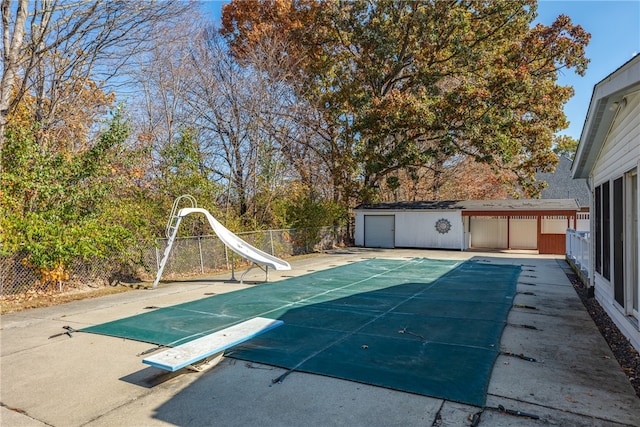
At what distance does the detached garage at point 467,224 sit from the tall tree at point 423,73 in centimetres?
127

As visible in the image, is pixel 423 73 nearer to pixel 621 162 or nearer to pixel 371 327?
pixel 621 162

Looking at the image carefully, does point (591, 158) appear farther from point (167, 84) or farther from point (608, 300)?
point (167, 84)

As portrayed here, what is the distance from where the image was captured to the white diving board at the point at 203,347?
12.7 feet

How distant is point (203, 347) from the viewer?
4340mm

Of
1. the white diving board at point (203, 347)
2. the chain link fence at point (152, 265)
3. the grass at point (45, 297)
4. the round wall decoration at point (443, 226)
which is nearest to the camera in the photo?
the white diving board at point (203, 347)

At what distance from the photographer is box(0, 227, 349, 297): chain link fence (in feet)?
26.3

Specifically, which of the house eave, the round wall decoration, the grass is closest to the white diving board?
the house eave

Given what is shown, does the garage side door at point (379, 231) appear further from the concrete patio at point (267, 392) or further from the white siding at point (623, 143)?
the concrete patio at point (267, 392)

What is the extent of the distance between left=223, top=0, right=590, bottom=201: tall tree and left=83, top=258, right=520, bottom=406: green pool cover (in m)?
9.76

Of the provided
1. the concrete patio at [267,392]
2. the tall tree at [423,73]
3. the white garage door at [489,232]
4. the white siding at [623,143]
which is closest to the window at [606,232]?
the white siding at [623,143]

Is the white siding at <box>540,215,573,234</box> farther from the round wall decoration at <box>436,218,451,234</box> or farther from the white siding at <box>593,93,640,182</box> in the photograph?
the white siding at <box>593,93,640,182</box>

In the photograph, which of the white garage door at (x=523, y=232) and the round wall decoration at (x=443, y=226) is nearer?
the round wall decoration at (x=443, y=226)

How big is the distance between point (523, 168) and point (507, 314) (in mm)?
14347

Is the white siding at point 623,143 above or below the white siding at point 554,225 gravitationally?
above
